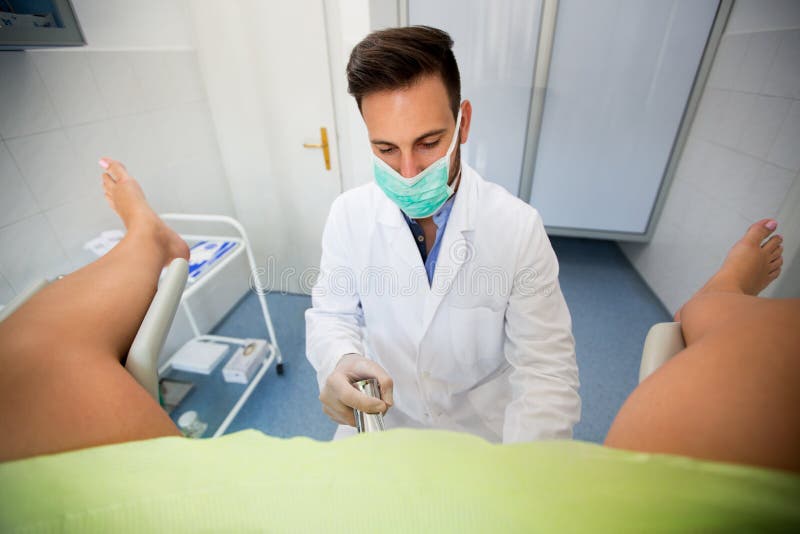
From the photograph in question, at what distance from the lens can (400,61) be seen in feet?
2.45

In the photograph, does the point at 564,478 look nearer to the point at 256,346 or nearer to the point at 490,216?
the point at 490,216

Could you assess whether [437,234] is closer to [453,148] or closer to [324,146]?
[453,148]

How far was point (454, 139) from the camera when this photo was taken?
0.85 meters

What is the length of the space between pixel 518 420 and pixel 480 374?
0.21 metres

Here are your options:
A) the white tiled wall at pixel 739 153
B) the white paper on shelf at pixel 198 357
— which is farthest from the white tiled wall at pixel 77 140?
the white tiled wall at pixel 739 153

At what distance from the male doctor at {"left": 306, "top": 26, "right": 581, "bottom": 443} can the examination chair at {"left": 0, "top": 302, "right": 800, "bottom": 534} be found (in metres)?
0.37

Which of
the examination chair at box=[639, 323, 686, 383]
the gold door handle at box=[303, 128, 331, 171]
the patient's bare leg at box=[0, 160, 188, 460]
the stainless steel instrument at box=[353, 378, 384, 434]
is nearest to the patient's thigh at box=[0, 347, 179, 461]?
the patient's bare leg at box=[0, 160, 188, 460]

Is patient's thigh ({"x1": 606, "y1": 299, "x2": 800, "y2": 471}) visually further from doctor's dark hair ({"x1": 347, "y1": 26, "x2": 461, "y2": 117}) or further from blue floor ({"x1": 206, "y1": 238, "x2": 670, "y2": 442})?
blue floor ({"x1": 206, "y1": 238, "x2": 670, "y2": 442})

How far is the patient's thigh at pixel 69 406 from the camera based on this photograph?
→ 39cm

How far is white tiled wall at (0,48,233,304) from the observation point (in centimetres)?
109

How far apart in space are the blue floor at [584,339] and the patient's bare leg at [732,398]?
4.24 ft

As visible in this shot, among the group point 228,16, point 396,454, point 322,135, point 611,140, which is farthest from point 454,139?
point 611,140

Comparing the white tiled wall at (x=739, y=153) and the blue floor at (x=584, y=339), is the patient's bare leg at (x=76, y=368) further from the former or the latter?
the white tiled wall at (x=739, y=153)

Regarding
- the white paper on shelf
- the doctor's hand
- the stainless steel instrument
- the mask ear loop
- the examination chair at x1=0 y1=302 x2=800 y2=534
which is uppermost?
the mask ear loop
